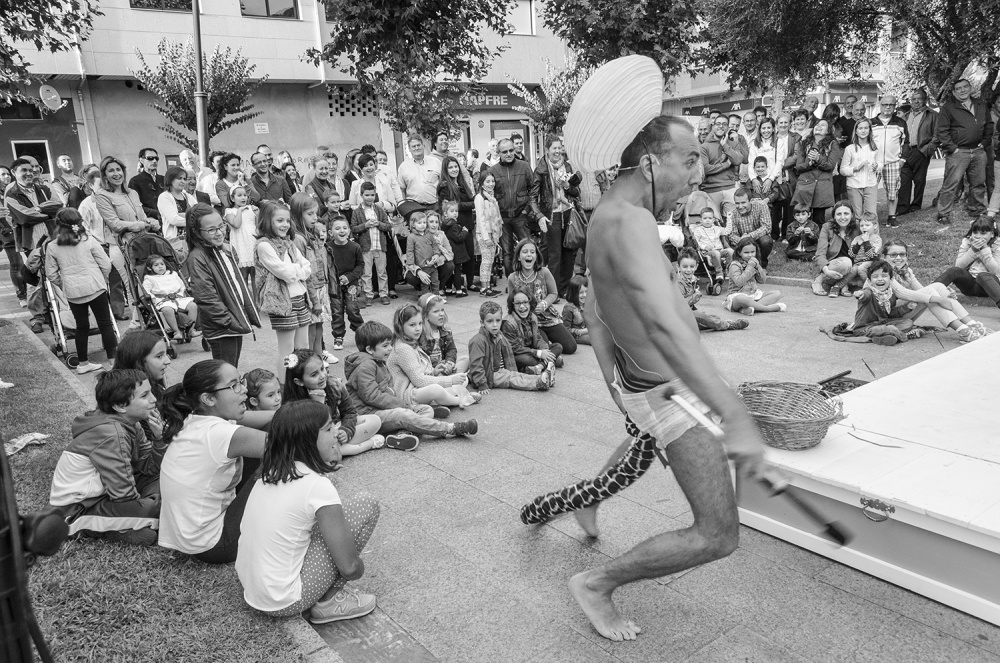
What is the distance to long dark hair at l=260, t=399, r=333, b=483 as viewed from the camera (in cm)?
296

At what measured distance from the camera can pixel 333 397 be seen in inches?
192

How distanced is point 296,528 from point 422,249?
713 cm

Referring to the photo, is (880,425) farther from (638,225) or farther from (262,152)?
(262,152)

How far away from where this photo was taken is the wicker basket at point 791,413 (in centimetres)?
352

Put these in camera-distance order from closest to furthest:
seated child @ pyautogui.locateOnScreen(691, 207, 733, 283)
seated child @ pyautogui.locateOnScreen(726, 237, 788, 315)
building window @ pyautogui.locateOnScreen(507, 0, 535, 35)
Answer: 1. seated child @ pyautogui.locateOnScreen(726, 237, 788, 315)
2. seated child @ pyautogui.locateOnScreen(691, 207, 733, 283)
3. building window @ pyautogui.locateOnScreen(507, 0, 535, 35)

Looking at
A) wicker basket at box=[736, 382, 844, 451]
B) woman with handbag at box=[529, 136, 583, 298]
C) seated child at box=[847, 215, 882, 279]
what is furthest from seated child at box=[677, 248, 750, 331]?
wicker basket at box=[736, 382, 844, 451]

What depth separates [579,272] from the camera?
9.67 m

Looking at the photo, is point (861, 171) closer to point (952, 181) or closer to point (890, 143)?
point (890, 143)

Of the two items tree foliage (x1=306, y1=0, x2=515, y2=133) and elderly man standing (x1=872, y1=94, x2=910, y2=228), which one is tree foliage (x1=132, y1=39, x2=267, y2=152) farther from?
elderly man standing (x1=872, y1=94, x2=910, y2=228)

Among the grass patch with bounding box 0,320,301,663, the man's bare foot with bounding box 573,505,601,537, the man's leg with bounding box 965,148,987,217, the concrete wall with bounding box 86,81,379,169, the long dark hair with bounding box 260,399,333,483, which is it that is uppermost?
the concrete wall with bounding box 86,81,379,169

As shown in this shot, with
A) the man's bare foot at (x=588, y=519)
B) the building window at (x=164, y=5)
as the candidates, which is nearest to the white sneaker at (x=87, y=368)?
the man's bare foot at (x=588, y=519)

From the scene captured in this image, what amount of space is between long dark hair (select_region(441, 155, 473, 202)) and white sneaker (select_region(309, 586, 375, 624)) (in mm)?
8125

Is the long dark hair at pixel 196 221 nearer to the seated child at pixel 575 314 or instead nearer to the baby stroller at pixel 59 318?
the baby stroller at pixel 59 318

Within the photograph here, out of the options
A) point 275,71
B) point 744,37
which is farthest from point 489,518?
point 275,71
